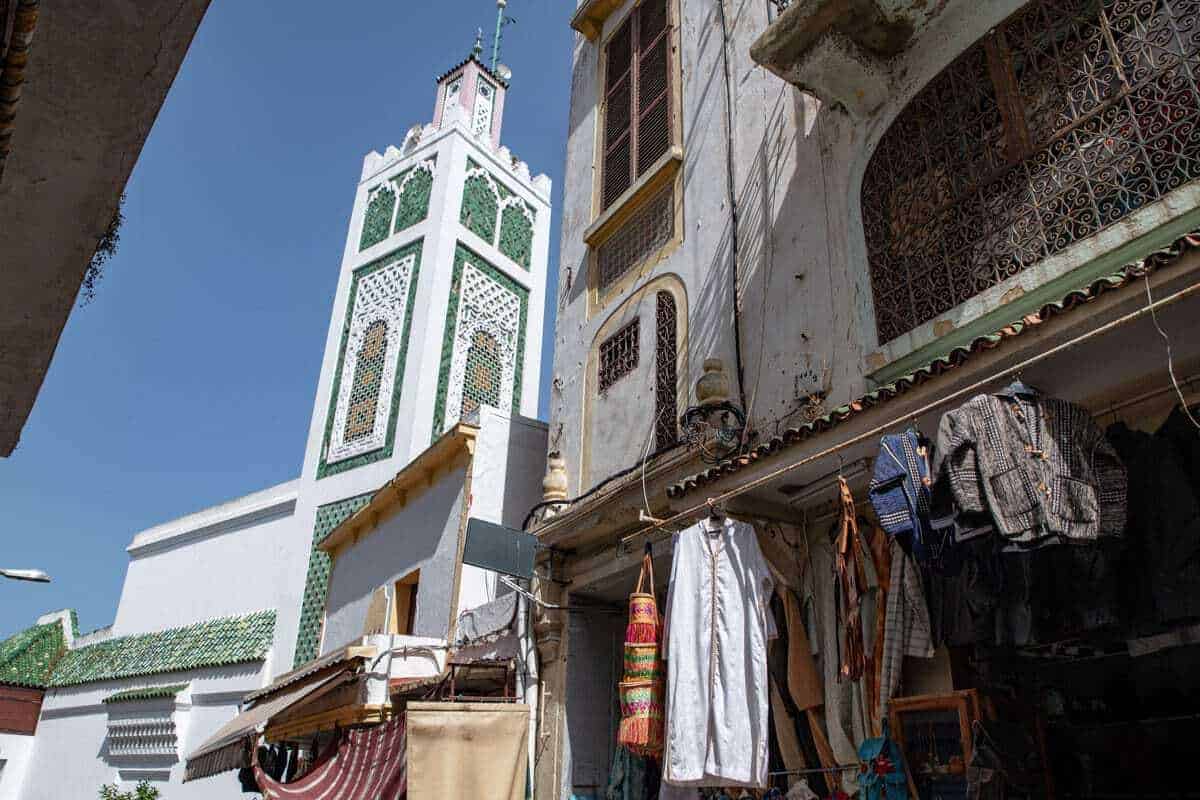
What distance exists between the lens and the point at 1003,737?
150 inches

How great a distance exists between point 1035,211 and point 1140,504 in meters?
1.98

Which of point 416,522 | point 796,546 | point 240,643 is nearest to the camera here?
point 796,546

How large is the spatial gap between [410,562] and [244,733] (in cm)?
264

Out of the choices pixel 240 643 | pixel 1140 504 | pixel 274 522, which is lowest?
pixel 1140 504

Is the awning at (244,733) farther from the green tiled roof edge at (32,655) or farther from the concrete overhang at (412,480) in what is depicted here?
the green tiled roof edge at (32,655)

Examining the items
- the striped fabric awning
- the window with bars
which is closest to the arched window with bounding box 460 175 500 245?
the window with bars

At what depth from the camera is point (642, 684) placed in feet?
15.5

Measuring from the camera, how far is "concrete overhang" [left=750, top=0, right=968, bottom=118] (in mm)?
5395

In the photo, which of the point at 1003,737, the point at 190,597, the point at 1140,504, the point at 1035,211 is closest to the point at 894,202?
the point at 1035,211

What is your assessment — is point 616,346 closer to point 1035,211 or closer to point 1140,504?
point 1035,211

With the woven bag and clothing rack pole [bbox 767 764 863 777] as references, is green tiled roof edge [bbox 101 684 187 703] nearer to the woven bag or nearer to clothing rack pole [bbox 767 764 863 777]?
the woven bag

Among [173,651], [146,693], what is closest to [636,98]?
[146,693]

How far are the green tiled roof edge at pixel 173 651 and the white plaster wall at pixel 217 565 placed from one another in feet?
0.98

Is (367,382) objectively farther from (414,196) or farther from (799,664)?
(799,664)
